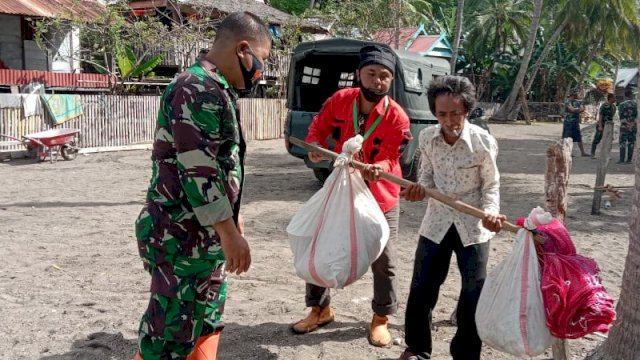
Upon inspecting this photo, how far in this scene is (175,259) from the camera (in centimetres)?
237

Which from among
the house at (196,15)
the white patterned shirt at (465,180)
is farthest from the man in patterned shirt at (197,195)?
the house at (196,15)

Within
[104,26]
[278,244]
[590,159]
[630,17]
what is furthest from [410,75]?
[630,17]

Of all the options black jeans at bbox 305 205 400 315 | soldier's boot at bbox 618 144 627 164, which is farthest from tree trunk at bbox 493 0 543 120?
black jeans at bbox 305 205 400 315

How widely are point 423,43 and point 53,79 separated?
20.3m

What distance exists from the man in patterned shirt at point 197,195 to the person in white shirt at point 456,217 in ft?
3.82

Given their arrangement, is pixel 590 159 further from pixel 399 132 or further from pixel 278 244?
pixel 399 132

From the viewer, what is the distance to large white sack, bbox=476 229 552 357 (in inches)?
103

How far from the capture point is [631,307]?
270cm

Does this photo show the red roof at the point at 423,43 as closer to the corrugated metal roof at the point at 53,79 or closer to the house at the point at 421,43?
the house at the point at 421,43

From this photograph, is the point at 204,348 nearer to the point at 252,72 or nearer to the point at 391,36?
the point at 252,72

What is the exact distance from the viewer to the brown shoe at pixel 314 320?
12.9ft

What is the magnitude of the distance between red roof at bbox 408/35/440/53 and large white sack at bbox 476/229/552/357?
95.0 ft

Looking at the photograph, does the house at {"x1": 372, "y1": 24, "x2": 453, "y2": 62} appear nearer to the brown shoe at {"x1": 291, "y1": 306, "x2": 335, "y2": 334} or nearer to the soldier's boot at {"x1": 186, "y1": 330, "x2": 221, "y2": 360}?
the brown shoe at {"x1": 291, "y1": 306, "x2": 335, "y2": 334}

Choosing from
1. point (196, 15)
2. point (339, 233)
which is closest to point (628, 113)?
point (339, 233)
